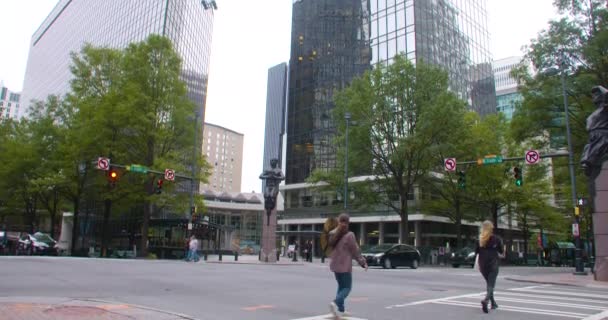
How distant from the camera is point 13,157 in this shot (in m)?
40.3

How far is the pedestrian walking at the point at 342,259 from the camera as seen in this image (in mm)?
7766

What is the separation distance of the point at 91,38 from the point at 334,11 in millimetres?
42644

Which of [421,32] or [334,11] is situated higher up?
[334,11]

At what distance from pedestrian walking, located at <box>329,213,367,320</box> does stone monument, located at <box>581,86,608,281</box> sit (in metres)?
9.51

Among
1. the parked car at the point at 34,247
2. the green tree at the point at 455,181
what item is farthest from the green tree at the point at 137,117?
the green tree at the point at 455,181

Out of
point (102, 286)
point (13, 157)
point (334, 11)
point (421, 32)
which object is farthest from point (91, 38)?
point (102, 286)

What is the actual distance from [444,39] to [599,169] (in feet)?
166

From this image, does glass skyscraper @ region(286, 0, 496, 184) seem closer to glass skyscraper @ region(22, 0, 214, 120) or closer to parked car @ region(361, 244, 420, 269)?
glass skyscraper @ region(22, 0, 214, 120)

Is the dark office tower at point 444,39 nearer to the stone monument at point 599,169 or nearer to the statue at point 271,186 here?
the statue at point 271,186

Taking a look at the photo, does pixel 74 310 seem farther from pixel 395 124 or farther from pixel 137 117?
pixel 395 124

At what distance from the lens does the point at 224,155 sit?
18488cm

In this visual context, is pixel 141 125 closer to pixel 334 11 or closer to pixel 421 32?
pixel 421 32

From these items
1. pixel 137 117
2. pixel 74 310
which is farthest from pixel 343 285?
pixel 137 117

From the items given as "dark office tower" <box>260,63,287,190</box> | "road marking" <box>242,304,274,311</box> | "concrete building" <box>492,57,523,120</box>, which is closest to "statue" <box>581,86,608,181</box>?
"road marking" <box>242,304,274,311</box>
